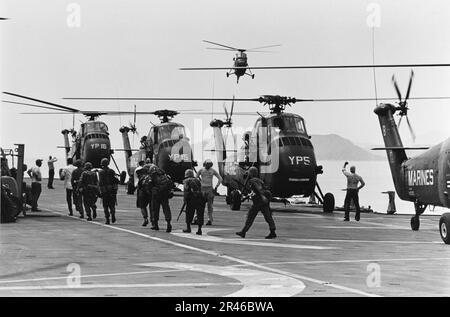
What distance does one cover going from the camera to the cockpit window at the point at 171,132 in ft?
145

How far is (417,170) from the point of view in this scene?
85.6 feet

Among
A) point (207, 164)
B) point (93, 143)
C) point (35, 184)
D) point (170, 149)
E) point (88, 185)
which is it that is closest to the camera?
point (207, 164)

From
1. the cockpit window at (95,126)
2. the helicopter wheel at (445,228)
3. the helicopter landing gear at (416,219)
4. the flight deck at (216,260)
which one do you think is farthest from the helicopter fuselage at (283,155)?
the cockpit window at (95,126)

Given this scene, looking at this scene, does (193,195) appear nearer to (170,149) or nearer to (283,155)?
(283,155)

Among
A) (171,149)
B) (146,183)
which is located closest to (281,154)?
(146,183)

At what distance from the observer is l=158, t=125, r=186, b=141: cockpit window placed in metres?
44.3

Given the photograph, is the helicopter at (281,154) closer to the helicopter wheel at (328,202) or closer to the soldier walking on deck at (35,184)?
the helicopter wheel at (328,202)

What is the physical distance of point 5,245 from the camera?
1766 cm

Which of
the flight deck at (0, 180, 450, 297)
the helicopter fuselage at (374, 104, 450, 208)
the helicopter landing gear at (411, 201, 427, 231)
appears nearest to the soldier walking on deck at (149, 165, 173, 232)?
the flight deck at (0, 180, 450, 297)

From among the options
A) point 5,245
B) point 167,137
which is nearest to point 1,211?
point 5,245

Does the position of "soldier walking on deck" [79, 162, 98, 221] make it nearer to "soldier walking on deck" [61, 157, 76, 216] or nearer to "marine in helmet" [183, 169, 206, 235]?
"soldier walking on deck" [61, 157, 76, 216]

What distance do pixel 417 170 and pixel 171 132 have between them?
20.8 meters

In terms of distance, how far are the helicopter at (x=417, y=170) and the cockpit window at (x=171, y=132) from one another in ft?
50.9
